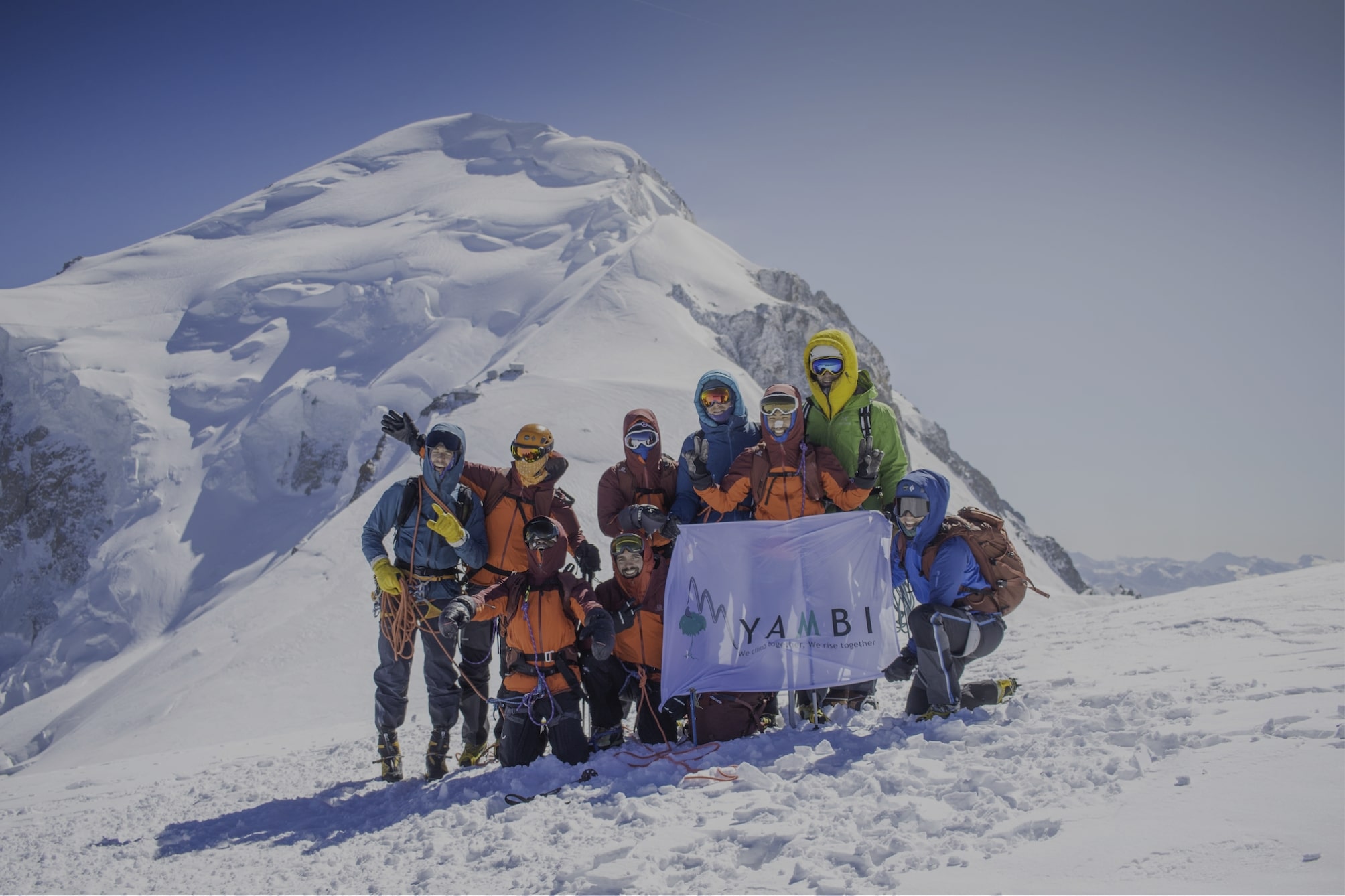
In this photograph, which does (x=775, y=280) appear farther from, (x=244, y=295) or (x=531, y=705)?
(x=531, y=705)

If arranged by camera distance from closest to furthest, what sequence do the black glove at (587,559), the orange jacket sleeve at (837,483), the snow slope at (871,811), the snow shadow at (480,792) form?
the snow slope at (871,811), the snow shadow at (480,792), the orange jacket sleeve at (837,483), the black glove at (587,559)

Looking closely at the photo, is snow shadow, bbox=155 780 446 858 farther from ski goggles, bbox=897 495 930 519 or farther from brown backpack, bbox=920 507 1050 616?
brown backpack, bbox=920 507 1050 616

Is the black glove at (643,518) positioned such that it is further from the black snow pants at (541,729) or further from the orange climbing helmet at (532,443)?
the black snow pants at (541,729)

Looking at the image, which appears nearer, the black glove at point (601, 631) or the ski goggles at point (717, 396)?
the black glove at point (601, 631)

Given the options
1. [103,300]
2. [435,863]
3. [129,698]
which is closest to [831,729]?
[435,863]

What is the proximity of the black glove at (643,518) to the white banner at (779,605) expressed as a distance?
11.9 inches

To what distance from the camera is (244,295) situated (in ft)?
177

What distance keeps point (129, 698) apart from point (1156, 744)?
19768 millimetres

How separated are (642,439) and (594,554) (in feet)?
3.58

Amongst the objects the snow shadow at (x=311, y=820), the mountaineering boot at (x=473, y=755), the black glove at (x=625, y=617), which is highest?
the black glove at (x=625, y=617)

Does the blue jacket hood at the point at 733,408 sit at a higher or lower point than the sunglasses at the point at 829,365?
lower

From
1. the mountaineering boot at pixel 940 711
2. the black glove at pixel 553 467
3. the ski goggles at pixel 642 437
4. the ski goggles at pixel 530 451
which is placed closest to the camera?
the mountaineering boot at pixel 940 711

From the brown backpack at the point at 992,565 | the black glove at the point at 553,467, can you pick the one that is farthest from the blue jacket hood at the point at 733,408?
the brown backpack at the point at 992,565

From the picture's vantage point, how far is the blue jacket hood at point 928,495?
5.75 m
